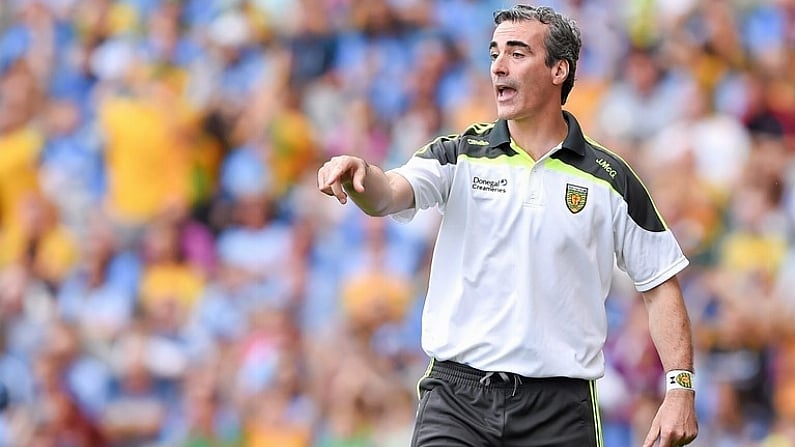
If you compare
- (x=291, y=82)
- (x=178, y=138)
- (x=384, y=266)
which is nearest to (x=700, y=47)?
(x=384, y=266)

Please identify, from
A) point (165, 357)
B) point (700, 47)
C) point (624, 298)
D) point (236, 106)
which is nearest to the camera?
point (624, 298)

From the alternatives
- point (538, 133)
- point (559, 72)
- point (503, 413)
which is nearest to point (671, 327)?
point (503, 413)

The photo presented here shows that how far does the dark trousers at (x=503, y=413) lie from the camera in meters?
5.43

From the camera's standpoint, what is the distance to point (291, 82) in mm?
12164

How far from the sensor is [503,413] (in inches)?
214

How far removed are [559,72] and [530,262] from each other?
2.66ft

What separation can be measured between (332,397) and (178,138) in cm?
315

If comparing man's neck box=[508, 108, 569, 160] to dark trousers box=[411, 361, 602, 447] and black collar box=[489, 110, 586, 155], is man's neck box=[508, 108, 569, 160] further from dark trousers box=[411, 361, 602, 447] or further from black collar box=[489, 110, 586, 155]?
dark trousers box=[411, 361, 602, 447]

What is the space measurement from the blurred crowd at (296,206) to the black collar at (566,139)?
4004 millimetres

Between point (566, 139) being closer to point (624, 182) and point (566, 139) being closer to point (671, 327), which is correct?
point (624, 182)

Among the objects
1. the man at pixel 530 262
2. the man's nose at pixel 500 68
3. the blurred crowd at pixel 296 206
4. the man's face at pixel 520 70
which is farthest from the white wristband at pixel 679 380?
the blurred crowd at pixel 296 206

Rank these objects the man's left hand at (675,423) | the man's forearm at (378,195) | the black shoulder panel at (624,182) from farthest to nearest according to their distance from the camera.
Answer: the black shoulder panel at (624,182) < the man's left hand at (675,423) < the man's forearm at (378,195)

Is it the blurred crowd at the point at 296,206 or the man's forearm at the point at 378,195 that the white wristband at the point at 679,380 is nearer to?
the man's forearm at the point at 378,195

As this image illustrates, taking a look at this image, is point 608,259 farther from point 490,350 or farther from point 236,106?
point 236,106
